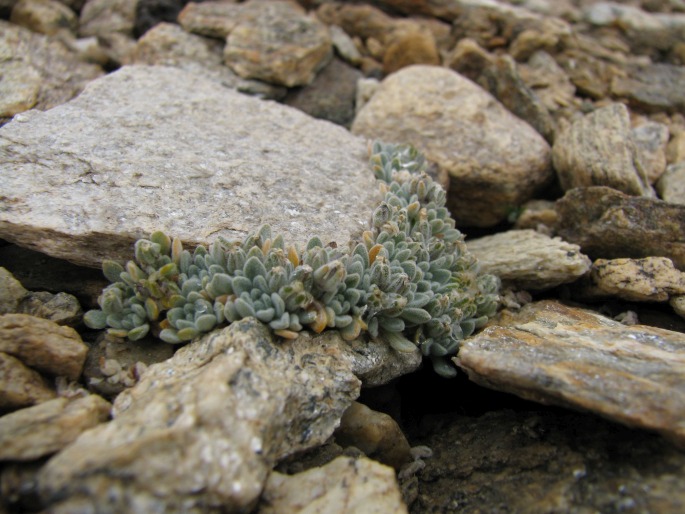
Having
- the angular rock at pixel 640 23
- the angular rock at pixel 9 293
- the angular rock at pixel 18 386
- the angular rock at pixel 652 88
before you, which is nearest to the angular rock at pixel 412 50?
the angular rock at pixel 652 88

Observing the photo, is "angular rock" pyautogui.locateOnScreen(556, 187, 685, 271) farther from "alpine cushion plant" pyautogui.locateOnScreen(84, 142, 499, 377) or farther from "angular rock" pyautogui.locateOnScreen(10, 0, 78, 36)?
→ "angular rock" pyautogui.locateOnScreen(10, 0, 78, 36)

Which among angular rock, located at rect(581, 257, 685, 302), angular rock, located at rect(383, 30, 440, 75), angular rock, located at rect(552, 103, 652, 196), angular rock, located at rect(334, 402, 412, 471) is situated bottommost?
angular rock, located at rect(334, 402, 412, 471)

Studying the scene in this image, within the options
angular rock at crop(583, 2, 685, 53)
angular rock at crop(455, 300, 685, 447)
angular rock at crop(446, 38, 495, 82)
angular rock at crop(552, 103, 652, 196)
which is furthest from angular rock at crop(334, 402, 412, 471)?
angular rock at crop(583, 2, 685, 53)

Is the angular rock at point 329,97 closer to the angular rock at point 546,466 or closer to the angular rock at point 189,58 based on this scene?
the angular rock at point 189,58

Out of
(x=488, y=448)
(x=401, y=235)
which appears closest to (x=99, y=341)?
(x=401, y=235)

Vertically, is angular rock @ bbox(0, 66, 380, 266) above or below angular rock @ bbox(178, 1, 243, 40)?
below

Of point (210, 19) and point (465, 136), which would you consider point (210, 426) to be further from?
point (210, 19)
